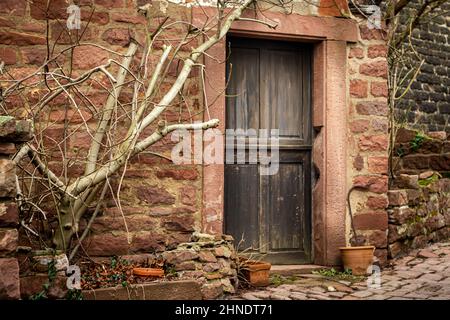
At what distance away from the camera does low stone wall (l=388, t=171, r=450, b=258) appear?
6.27 meters

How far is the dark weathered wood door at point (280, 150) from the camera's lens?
5.61 metres

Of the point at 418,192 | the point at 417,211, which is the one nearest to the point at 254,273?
the point at 417,211

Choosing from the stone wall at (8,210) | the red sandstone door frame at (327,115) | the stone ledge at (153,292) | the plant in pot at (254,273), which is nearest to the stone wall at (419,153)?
the red sandstone door frame at (327,115)

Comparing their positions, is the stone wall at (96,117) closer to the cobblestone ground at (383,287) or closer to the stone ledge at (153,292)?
the stone ledge at (153,292)

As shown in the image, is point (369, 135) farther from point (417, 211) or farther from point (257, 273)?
point (257, 273)

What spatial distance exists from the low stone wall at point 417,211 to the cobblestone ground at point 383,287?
1.39 ft

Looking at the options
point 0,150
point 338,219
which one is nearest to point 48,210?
point 0,150

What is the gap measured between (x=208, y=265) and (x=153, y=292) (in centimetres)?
54

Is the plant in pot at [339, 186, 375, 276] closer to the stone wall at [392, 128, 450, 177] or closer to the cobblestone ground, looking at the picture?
the cobblestone ground

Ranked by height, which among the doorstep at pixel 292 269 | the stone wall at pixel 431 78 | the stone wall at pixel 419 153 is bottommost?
the doorstep at pixel 292 269

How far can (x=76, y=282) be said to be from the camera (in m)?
4.20

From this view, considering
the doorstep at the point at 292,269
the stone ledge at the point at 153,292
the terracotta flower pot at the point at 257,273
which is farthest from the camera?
the doorstep at the point at 292,269
